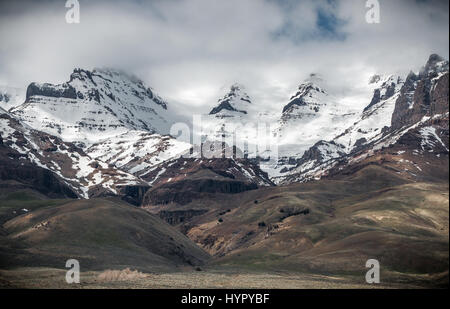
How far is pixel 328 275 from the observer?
6156 inches

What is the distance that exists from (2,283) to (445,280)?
57.3 m

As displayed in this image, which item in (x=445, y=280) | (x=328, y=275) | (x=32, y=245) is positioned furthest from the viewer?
(x=32, y=245)

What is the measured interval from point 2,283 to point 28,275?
27.2 meters

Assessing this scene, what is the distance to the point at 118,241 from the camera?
646 feet

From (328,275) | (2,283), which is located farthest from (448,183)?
(328,275)
